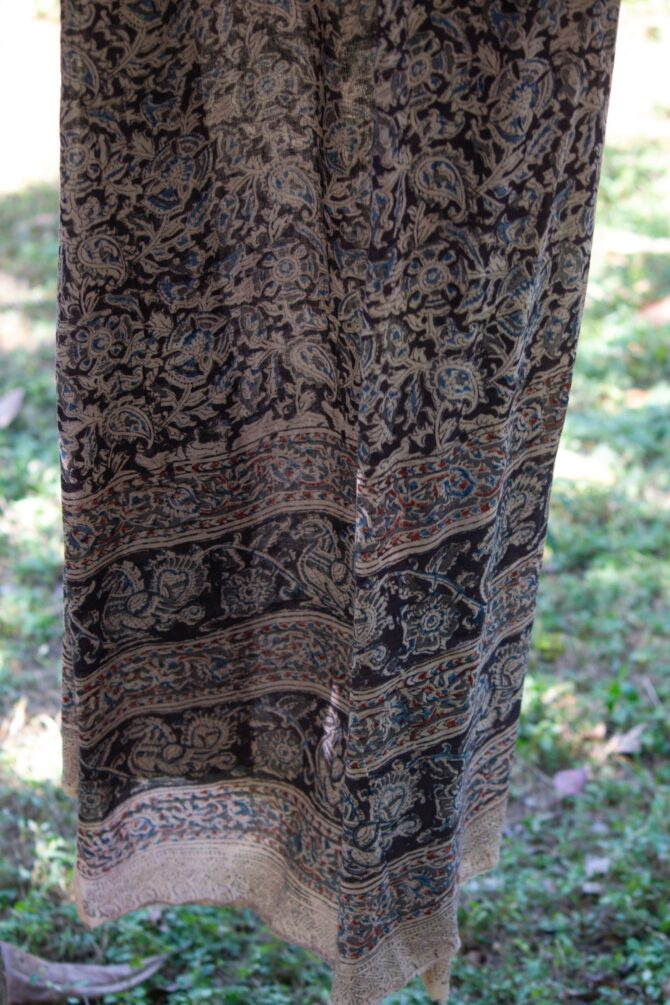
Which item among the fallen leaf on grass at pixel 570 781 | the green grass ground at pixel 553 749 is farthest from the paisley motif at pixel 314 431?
the fallen leaf on grass at pixel 570 781

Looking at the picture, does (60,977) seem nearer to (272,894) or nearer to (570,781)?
(272,894)

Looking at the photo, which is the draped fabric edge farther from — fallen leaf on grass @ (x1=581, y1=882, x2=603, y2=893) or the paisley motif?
fallen leaf on grass @ (x1=581, y1=882, x2=603, y2=893)

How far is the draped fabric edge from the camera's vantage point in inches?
58.7

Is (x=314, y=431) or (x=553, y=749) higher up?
(x=553, y=749)

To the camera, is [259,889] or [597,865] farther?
[597,865]

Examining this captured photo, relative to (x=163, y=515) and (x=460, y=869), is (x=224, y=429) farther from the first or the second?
(x=460, y=869)

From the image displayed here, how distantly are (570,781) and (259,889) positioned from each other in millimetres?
1110

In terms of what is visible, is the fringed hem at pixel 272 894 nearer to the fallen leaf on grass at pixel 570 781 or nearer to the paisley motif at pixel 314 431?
the paisley motif at pixel 314 431

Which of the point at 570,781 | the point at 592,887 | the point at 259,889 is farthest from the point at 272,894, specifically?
the point at 570,781

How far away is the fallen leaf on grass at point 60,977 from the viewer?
5.92 ft

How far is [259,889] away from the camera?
163 cm

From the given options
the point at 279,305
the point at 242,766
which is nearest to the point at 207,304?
the point at 279,305

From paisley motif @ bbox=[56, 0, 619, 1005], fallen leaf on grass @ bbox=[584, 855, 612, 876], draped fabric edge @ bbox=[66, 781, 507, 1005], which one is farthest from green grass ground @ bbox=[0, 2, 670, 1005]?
paisley motif @ bbox=[56, 0, 619, 1005]

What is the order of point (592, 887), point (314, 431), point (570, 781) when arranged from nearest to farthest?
point (314, 431)
point (592, 887)
point (570, 781)
